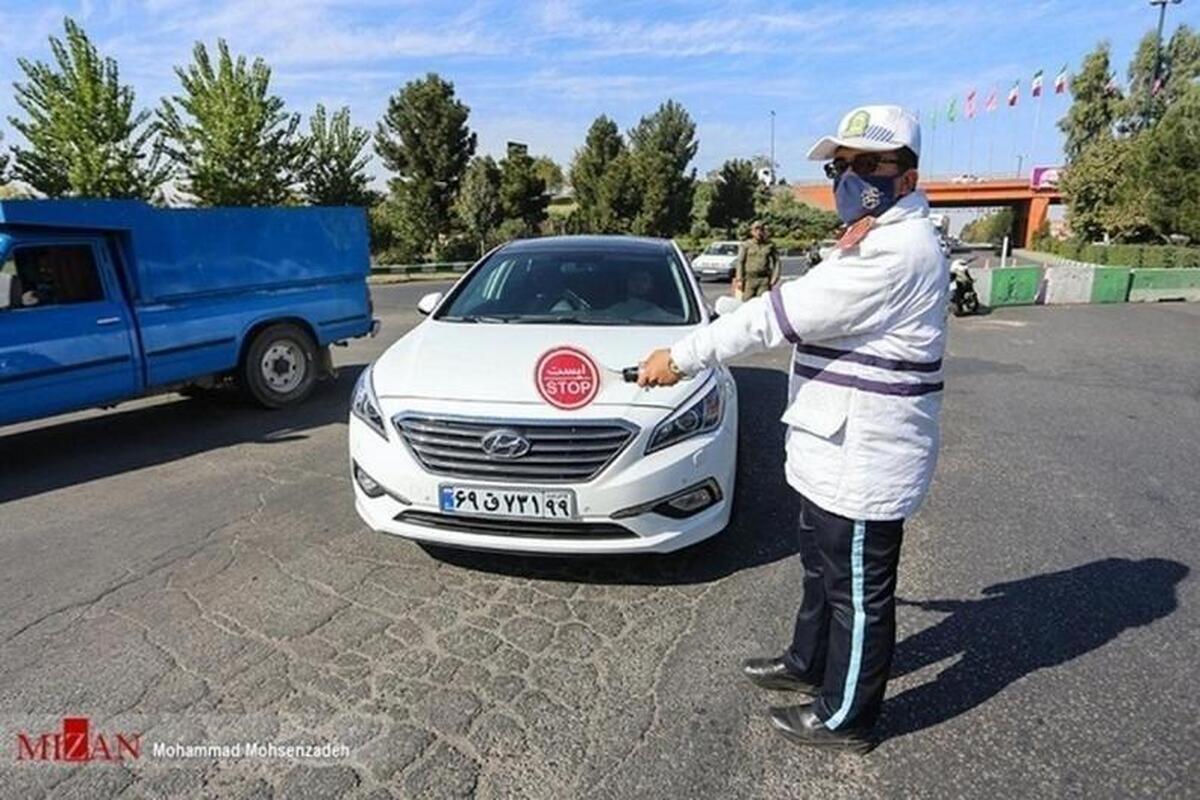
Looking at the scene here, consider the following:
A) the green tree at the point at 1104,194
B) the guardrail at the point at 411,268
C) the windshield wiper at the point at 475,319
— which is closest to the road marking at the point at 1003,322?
the windshield wiper at the point at 475,319

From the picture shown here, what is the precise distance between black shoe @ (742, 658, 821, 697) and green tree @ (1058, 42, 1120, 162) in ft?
189

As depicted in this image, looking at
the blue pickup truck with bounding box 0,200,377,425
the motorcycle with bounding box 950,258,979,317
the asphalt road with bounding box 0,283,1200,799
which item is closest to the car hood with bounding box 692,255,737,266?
the motorcycle with bounding box 950,258,979,317

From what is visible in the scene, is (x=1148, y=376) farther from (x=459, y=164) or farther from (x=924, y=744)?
(x=459, y=164)

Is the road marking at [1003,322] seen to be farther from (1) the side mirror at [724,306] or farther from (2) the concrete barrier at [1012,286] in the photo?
(1) the side mirror at [724,306]

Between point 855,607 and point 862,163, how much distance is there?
1.30 m

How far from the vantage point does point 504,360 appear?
3.43 meters

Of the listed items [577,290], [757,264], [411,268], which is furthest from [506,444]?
[411,268]

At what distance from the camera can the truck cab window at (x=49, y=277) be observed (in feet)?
16.3

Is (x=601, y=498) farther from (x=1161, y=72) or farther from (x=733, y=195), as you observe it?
(x=1161, y=72)

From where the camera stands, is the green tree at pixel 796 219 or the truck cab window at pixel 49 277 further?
the green tree at pixel 796 219

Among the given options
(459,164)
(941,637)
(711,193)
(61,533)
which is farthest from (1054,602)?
(711,193)

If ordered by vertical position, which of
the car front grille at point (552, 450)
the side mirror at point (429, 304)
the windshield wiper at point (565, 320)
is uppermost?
the side mirror at point (429, 304)

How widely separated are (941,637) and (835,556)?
3.67 ft

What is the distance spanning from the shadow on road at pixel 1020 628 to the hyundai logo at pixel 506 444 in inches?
64.6
